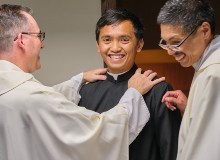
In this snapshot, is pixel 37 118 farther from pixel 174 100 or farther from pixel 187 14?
pixel 187 14

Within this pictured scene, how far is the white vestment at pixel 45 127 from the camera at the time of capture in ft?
4.47

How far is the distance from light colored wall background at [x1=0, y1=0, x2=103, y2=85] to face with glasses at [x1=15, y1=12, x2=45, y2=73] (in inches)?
41.5

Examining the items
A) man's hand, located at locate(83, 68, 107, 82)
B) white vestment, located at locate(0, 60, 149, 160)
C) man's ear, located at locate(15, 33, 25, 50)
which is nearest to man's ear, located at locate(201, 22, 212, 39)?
white vestment, located at locate(0, 60, 149, 160)

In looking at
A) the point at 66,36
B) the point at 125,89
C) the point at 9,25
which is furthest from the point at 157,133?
the point at 66,36

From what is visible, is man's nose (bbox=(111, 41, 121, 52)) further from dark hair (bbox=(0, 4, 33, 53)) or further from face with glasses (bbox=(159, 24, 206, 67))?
dark hair (bbox=(0, 4, 33, 53))

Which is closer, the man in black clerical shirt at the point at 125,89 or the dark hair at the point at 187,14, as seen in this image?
the dark hair at the point at 187,14

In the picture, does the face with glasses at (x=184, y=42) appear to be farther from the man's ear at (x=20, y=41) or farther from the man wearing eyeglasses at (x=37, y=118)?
the man's ear at (x=20, y=41)

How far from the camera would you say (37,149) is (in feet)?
4.58

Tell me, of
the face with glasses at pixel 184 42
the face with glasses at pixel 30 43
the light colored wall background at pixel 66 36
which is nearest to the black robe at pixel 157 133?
the face with glasses at pixel 184 42

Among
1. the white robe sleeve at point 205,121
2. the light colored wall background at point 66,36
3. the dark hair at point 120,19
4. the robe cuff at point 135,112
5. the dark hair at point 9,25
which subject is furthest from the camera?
the light colored wall background at point 66,36

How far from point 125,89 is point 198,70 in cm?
51

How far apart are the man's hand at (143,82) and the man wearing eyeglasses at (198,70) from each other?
11 cm

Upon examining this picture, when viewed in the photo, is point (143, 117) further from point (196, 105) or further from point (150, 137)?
point (196, 105)

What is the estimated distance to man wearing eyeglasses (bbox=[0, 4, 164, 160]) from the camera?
1365mm
